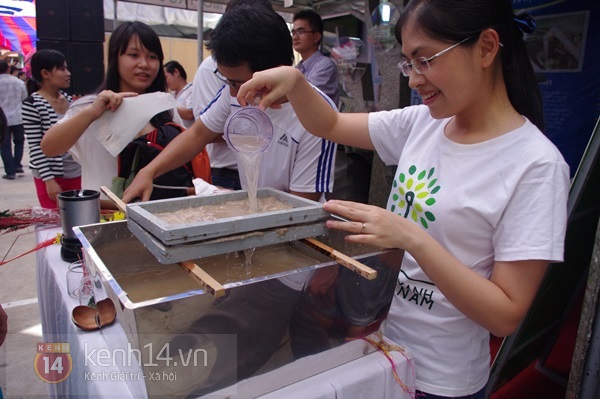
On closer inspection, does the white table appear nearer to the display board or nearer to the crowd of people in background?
the crowd of people in background

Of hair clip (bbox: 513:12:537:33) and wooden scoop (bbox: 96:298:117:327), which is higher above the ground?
hair clip (bbox: 513:12:537:33)

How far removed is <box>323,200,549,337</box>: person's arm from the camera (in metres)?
0.96

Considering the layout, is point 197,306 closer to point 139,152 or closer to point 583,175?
point 139,152

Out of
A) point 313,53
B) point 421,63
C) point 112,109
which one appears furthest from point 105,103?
point 313,53

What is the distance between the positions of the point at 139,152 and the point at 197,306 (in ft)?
4.98

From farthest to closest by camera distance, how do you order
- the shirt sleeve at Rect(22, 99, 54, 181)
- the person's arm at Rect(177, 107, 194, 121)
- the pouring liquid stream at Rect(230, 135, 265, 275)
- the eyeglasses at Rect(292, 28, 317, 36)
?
the person's arm at Rect(177, 107, 194, 121), the eyeglasses at Rect(292, 28, 317, 36), the shirt sleeve at Rect(22, 99, 54, 181), the pouring liquid stream at Rect(230, 135, 265, 275)

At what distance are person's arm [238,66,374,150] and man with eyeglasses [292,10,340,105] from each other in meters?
2.82

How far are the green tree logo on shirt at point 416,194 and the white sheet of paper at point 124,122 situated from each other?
4.35ft

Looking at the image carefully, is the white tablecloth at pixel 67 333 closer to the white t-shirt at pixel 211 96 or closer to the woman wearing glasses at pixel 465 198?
the woman wearing glasses at pixel 465 198

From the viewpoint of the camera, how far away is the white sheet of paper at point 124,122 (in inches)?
79.4

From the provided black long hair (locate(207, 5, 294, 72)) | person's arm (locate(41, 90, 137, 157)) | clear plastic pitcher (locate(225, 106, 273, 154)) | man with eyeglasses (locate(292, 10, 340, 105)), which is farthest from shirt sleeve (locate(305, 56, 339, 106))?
clear plastic pitcher (locate(225, 106, 273, 154))

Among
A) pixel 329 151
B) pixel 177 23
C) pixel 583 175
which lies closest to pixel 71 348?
pixel 329 151

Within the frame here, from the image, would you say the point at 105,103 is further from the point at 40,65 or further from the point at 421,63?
the point at 40,65

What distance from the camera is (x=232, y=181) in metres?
2.61
